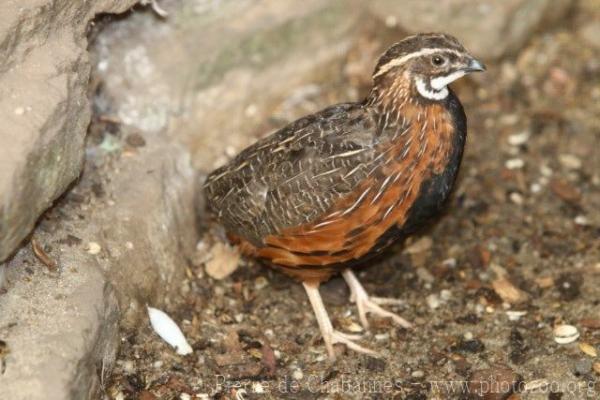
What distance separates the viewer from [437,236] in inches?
289

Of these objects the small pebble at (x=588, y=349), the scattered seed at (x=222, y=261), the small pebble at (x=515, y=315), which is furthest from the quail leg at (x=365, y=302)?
the small pebble at (x=588, y=349)

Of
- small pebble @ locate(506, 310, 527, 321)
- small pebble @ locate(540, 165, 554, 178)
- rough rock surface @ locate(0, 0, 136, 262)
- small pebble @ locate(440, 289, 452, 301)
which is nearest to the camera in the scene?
rough rock surface @ locate(0, 0, 136, 262)

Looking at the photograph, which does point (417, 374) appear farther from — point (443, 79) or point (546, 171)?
point (546, 171)

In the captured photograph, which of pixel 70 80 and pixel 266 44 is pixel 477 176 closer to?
pixel 266 44

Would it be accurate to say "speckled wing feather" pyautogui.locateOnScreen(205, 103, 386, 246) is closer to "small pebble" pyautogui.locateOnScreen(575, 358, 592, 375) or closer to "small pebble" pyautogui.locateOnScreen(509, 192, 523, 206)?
"small pebble" pyautogui.locateOnScreen(575, 358, 592, 375)

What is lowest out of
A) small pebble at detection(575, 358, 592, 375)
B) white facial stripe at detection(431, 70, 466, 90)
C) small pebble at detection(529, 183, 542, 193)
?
small pebble at detection(529, 183, 542, 193)

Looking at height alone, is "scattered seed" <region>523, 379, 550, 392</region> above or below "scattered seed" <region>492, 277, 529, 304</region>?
above

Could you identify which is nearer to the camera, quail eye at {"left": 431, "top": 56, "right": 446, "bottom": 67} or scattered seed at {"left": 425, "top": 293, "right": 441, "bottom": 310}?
quail eye at {"left": 431, "top": 56, "right": 446, "bottom": 67}

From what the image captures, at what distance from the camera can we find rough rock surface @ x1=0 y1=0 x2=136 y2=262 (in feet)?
16.8

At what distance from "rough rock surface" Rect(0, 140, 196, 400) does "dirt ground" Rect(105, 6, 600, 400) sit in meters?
0.29

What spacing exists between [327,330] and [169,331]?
109 centimetres

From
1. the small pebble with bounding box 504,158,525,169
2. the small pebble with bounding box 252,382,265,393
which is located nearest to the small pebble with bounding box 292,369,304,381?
the small pebble with bounding box 252,382,265,393

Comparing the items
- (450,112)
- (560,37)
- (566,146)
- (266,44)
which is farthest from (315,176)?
(560,37)

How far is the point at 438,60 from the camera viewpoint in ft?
19.3
